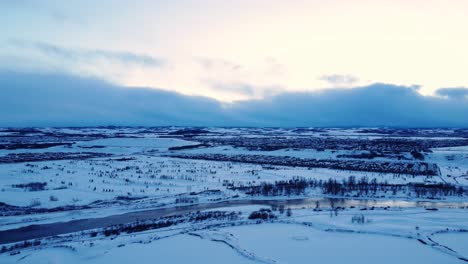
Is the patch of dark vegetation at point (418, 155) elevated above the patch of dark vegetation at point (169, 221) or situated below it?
above

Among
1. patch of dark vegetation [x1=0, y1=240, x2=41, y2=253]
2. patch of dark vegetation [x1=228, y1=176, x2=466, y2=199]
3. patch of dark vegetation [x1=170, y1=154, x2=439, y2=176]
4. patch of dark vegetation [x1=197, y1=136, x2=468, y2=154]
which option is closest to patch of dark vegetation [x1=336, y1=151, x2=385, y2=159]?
patch of dark vegetation [x1=170, y1=154, x2=439, y2=176]

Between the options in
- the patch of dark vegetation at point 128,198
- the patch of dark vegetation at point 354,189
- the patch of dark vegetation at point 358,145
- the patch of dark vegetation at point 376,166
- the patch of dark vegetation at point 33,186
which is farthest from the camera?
the patch of dark vegetation at point 358,145

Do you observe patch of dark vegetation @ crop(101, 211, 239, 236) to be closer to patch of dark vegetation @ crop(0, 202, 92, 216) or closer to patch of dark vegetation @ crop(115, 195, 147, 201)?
patch of dark vegetation @ crop(0, 202, 92, 216)

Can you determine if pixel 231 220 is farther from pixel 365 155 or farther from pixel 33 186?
pixel 365 155

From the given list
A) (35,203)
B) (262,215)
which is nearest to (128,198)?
(35,203)

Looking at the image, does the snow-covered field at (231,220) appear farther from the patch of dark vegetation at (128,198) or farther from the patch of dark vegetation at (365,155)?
the patch of dark vegetation at (365,155)

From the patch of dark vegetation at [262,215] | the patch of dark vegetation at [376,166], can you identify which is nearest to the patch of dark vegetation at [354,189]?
the patch of dark vegetation at [262,215]

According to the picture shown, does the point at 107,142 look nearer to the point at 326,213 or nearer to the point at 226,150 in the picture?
the point at 226,150

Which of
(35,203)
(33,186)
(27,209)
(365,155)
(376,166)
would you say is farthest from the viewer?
(365,155)
